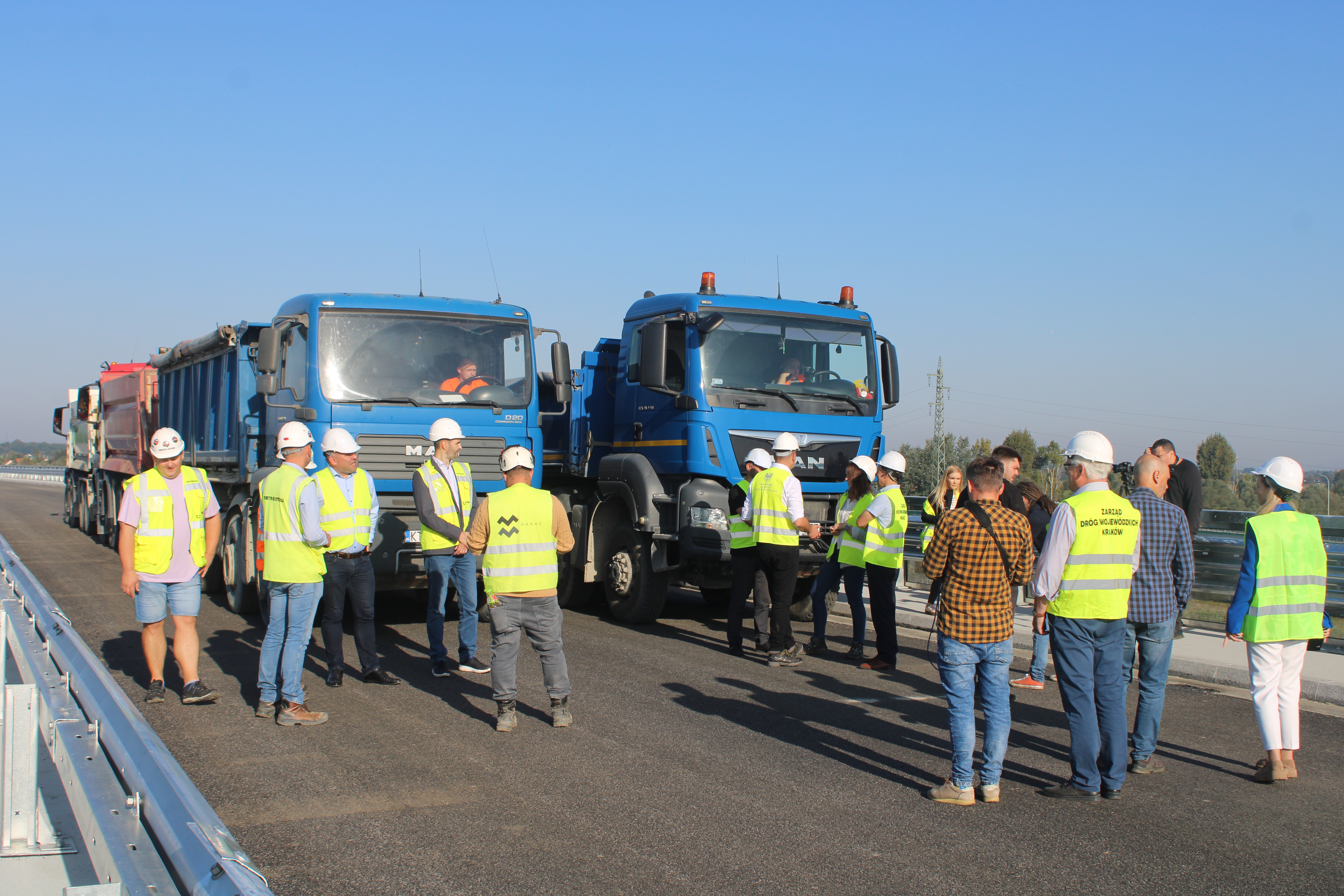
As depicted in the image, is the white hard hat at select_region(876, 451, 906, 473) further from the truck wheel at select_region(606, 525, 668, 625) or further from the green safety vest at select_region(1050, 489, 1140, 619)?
the green safety vest at select_region(1050, 489, 1140, 619)

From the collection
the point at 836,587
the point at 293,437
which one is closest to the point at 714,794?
the point at 293,437

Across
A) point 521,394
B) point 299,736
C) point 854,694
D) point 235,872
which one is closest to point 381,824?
point 299,736

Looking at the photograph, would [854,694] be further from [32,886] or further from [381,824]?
[32,886]

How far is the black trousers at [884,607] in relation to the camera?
28.9 feet

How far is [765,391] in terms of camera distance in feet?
34.1

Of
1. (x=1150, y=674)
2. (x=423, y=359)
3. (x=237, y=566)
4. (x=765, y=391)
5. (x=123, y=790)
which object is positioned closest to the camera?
(x=123, y=790)

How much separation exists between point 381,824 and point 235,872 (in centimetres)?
250

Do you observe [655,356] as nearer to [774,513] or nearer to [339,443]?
[774,513]

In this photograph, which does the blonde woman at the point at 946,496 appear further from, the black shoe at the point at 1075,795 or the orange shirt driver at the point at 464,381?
the orange shirt driver at the point at 464,381

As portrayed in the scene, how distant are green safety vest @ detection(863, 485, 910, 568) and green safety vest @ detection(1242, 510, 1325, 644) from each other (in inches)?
122

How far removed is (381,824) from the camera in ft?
15.8

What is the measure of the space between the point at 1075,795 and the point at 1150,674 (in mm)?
929

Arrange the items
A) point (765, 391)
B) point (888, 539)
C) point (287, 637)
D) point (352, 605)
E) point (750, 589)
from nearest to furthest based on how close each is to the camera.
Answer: point (287, 637)
point (352, 605)
point (888, 539)
point (750, 589)
point (765, 391)

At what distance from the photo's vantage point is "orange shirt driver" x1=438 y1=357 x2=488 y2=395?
10602mm
